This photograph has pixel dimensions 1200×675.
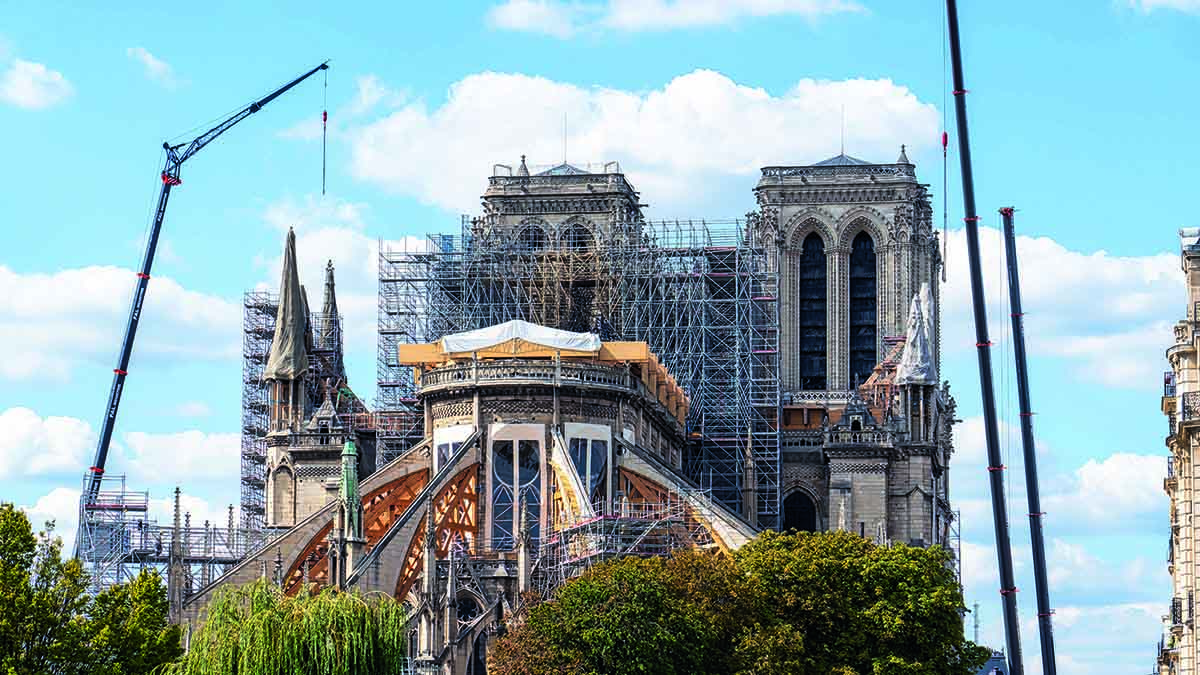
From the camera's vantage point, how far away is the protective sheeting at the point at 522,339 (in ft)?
416

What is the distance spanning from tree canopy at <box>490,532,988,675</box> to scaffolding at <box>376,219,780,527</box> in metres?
35.4

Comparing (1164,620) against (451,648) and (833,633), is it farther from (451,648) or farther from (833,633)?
(451,648)

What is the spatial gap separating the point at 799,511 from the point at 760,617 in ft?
143

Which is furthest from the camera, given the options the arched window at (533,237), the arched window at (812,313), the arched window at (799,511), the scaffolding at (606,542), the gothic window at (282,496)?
the arched window at (812,313)

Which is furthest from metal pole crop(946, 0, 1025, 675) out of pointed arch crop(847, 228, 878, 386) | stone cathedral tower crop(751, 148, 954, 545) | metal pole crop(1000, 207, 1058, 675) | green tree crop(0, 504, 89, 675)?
pointed arch crop(847, 228, 878, 386)

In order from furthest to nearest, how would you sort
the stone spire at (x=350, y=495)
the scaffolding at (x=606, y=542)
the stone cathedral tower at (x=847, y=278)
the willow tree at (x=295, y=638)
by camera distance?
the stone cathedral tower at (x=847, y=278)
the scaffolding at (x=606, y=542)
the stone spire at (x=350, y=495)
the willow tree at (x=295, y=638)

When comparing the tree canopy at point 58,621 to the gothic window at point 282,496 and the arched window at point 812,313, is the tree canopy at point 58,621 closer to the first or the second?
the gothic window at point 282,496

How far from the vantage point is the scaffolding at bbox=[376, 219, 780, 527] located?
14200 cm

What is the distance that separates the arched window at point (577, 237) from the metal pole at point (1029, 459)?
167 feet

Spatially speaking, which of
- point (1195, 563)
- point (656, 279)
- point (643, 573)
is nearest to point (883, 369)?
point (656, 279)

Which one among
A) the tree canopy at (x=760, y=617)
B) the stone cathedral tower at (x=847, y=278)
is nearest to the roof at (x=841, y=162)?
the stone cathedral tower at (x=847, y=278)

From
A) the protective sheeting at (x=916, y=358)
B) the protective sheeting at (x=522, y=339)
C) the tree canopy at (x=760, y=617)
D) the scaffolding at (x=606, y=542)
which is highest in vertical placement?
the protective sheeting at (x=916, y=358)

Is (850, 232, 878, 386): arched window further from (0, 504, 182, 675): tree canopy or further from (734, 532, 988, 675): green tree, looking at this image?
(0, 504, 182, 675): tree canopy

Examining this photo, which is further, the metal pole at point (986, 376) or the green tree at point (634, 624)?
the green tree at point (634, 624)
